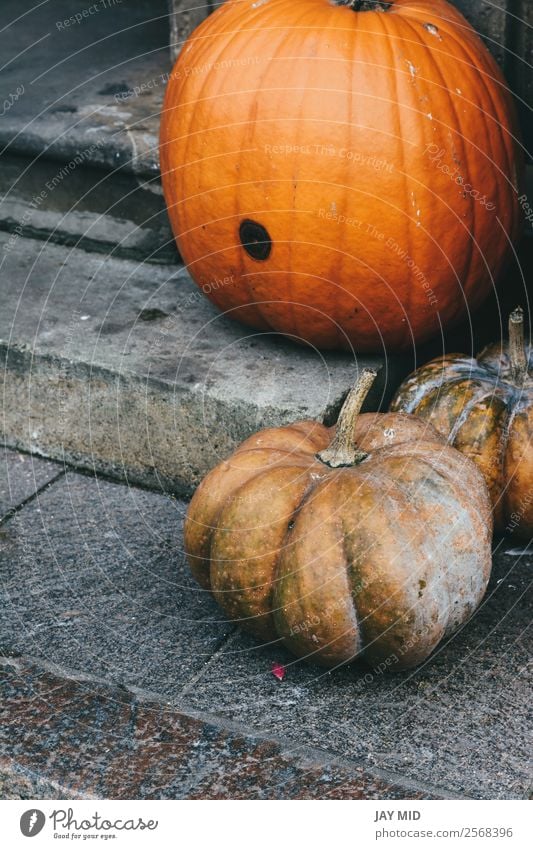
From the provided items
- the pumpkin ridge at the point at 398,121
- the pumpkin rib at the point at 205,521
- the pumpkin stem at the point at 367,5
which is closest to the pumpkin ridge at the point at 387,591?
the pumpkin rib at the point at 205,521

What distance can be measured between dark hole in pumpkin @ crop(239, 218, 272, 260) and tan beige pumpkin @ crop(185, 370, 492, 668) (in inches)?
23.3

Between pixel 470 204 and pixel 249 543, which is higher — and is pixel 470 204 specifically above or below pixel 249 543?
above

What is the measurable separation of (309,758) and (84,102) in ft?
8.62

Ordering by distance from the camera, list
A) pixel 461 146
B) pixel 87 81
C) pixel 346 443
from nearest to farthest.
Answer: pixel 346 443 → pixel 461 146 → pixel 87 81

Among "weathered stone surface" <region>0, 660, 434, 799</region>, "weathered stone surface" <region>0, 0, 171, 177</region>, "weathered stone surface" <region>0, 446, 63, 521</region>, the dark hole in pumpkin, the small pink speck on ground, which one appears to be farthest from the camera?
"weathered stone surface" <region>0, 0, 171, 177</region>

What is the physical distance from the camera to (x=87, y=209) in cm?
365

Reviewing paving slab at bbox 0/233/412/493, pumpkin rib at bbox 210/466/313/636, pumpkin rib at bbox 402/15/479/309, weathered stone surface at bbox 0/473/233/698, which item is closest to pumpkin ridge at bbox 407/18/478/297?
pumpkin rib at bbox 402/15/479/309

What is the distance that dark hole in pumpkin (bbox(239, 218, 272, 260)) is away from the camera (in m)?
2.74

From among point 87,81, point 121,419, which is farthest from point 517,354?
point 87,81

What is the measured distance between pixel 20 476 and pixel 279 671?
3.75ft

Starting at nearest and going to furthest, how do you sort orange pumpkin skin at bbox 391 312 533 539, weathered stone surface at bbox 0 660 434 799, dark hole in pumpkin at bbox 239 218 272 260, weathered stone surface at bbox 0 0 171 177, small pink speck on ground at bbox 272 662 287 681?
weathered stone surface at bbox 0 660 434 799 < small pink speck on ground at bbox 272 662 287 681 < orange pumpkin skin at bbox 391 312 533 539 < dark hole in pumpkin at bbox 239 218 272 260 < weathered stone surface at bbox 0 0 171 177

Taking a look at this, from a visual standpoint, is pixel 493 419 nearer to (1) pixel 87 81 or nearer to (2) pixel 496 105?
(2) pixel 496 105

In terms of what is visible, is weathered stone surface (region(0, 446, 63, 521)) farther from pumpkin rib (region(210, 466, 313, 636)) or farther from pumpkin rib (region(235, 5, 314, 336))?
pumpkin rib (region(210, 466, 313, 636))

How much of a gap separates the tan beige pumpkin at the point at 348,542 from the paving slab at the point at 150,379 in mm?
452
